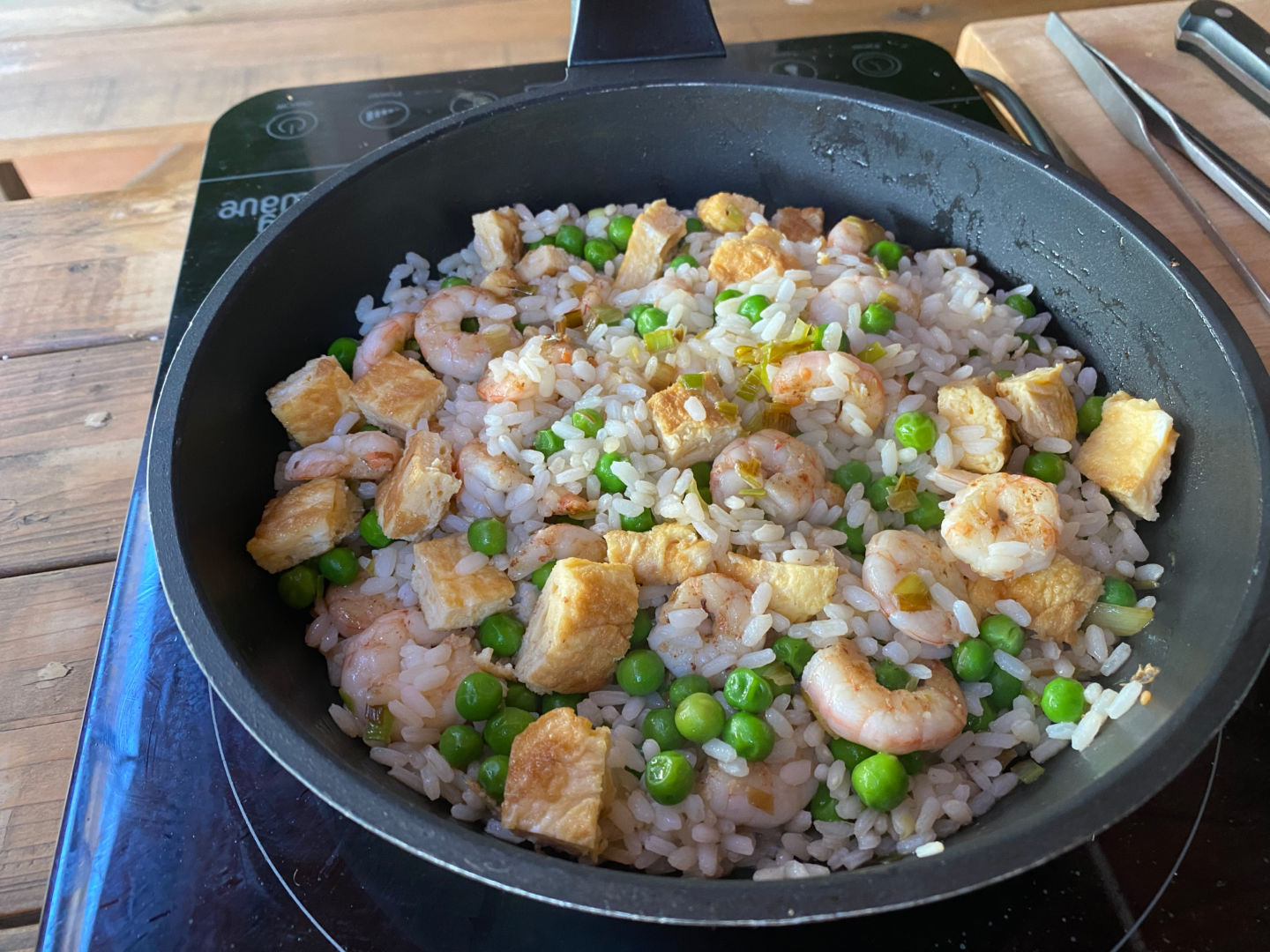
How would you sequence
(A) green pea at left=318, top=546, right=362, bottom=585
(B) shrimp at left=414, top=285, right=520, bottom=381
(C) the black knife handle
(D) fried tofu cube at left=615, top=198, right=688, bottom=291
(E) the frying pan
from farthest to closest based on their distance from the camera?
1. (C) the black knife handle
2. (D) fried tofu cube at left=615, top=198, right=688, bottom=291
3. (B) shrimp at left=414, top=285, right=520, bottom=381
4. (A) green pea at left=318, top=546, right=362, bottom=585
5. (E) the frying pan

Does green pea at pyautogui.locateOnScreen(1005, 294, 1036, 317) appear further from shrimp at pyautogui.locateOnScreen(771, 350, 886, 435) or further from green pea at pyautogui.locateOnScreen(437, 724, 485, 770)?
green pea at pyautogui.locateOnScreen(437, 724, 485, 770)

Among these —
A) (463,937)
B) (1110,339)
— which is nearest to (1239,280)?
(1110,339)

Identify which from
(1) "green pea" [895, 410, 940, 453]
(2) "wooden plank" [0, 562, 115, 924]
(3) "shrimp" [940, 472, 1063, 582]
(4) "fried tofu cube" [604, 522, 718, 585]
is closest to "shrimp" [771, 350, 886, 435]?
(1) "green pea" [895, 410, 940, 453]

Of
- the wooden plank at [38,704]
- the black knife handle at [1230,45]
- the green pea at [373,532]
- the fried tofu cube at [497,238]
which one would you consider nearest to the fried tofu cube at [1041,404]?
the fried tofu cube at [497,238]

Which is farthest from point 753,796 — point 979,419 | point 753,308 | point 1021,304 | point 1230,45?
point 1230,45

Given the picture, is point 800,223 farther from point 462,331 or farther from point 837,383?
point 462,331

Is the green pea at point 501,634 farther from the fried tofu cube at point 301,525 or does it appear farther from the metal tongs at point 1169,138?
the metal tongs at point 1169,138
